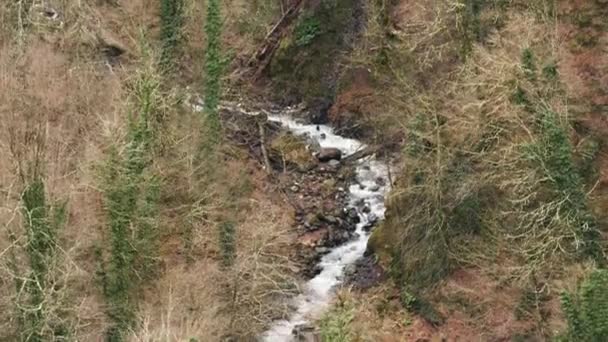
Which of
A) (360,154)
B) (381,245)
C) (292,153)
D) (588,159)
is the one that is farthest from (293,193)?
(588,159)

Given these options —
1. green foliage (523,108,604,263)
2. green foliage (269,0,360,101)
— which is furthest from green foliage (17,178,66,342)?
green foliage (269,0,360,101)

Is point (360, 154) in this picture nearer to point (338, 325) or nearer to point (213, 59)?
point (213, 59)

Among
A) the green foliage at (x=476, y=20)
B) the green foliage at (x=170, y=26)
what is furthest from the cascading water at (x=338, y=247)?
the green foliage at (x=170, y=26)

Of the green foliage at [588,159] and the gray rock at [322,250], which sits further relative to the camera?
the gray rock at [322,250]

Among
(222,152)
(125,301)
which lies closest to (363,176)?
(222,152)

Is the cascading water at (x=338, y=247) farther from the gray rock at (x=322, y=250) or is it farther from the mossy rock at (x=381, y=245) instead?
the mossy rock at (x=381, y=245)

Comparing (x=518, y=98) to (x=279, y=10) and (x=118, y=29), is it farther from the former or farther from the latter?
(x=279, y=10)
